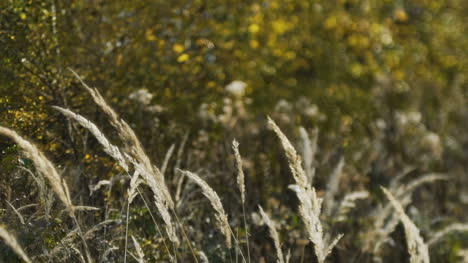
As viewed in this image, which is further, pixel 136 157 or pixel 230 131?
pixel 230 131

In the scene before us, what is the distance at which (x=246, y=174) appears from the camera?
3.39m

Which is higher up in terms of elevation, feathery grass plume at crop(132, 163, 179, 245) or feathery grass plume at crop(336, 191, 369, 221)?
feathery grass plume at crop(132, 163, 179, 245)

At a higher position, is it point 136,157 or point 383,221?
point 136,157

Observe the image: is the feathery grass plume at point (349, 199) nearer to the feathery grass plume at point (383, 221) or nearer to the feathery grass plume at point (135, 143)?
the feathery grass plume at point (383, 221)

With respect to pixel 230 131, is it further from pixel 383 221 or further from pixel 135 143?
pixel 135 143

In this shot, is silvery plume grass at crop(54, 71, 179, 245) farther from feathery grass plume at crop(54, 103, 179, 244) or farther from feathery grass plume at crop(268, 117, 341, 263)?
feathery grass plume at crop(268, 117, 341, 263)

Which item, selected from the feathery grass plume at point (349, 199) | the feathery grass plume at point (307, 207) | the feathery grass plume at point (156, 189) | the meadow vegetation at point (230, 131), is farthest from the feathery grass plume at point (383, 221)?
the feathery grass plume at point (156, 189)

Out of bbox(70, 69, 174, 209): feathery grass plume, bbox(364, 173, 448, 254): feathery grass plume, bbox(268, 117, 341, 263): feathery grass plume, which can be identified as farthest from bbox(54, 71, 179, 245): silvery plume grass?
bbox(364, 173, 448, 254): feathery grass plume

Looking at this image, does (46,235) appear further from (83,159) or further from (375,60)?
(375,60)

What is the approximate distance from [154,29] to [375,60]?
338cm

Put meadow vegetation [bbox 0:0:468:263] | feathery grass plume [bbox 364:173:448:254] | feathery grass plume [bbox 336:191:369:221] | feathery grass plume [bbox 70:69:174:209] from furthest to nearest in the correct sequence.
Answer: feathery grass plume [bbox 336:191:369:221] < feathery grass plume [bbox 364:173:448:254] < meadow vegetation [bbox 0:0:468:263] < feathery grass plume [bbox 70:69:174:209]

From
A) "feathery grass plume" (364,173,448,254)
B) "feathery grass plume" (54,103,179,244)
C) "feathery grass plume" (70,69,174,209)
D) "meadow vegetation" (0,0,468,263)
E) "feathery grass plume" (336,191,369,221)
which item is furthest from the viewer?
"feathery grass plume" (336,191,369,221)

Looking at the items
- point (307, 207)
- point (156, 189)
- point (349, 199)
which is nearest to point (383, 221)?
point (349, 199)

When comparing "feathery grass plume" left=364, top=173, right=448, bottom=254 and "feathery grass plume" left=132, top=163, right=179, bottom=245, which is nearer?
"feathery grass plume" left=132, top=163, right=179, bottom=245
